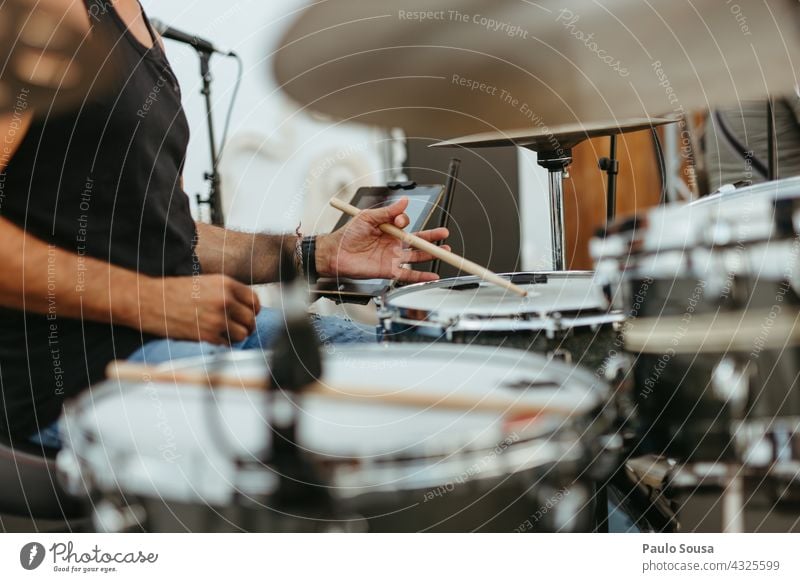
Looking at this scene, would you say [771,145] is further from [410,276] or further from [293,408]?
[293,408]

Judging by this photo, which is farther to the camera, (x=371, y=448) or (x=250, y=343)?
(x=250, y=343)

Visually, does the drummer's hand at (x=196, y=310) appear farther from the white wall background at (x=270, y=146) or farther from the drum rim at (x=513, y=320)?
the drum rim at (x=513, y=320)

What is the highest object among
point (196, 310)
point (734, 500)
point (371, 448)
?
point (196, 310)

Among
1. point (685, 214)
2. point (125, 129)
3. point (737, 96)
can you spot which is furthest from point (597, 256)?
point (125, 129)

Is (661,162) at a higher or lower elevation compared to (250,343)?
higher

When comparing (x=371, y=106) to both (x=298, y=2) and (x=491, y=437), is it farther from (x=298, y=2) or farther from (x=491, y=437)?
(x=491, y=437)

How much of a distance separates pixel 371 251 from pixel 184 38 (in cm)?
28

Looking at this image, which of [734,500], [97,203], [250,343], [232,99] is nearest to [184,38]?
[232,99]

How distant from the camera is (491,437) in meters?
0.52

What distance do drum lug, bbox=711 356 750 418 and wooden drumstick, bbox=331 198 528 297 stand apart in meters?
0.22

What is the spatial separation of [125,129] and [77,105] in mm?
48

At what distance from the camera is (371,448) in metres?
0.55

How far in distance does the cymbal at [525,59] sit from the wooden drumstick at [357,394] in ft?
0.91

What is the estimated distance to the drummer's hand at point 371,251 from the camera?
0.71m
